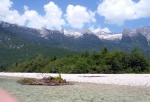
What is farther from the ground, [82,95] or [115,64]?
[115,64]

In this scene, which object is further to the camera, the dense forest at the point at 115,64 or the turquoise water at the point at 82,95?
the dense forest at the point at 115,64

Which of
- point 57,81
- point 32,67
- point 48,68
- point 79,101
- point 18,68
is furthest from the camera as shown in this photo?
point 18,68

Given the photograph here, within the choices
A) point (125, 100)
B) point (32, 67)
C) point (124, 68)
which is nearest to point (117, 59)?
point (124, 68)

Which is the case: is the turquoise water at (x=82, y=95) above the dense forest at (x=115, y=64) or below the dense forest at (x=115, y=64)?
below

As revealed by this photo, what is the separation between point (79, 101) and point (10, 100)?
60.4 ft

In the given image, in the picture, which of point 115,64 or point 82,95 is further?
point 115,64

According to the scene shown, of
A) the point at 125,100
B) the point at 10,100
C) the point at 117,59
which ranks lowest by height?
the point at 125,100

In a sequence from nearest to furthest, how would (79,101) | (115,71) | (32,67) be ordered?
(79,101) < (115,71) < (32,67)

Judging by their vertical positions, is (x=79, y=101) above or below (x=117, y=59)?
below

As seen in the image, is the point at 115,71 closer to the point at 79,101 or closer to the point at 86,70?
the point at 86,70

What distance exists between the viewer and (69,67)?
98.6 meters

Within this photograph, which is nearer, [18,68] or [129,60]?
[129,60]

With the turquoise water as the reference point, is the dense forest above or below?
above

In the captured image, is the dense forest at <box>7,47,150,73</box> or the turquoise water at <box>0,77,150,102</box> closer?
the turquoise water at <box>0,77,150,102</box>
